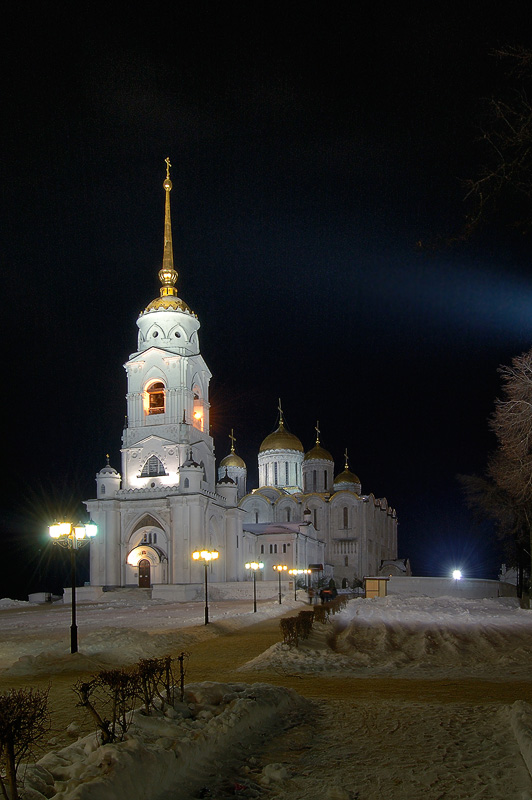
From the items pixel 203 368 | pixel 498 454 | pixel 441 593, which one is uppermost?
pixel 203 368

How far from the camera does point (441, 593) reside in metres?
46.4

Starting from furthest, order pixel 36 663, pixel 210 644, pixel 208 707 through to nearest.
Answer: pixel 210 644 → pixel 36 663 → pixel 208 707

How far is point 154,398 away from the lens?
5462 centimetres

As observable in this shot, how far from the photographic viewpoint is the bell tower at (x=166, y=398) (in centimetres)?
5175

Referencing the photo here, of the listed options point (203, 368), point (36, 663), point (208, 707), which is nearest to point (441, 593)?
point (203, 368)

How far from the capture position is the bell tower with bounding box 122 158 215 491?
5175cm

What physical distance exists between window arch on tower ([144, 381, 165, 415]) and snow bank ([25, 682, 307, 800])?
45.5 meters

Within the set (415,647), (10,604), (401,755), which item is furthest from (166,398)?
(401,755)

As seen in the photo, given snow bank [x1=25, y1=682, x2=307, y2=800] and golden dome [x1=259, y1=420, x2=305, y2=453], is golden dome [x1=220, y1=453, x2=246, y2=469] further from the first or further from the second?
snow bank [x1=25, y1=682, x2=307, y2=800]

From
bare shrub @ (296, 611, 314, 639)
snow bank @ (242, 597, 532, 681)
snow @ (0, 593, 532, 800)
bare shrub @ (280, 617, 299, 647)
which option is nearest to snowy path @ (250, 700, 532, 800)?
snow @ (0, 593, 532, 800)

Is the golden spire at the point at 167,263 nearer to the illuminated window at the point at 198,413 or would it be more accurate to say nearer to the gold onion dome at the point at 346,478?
the illuminated window at the point at 198,413

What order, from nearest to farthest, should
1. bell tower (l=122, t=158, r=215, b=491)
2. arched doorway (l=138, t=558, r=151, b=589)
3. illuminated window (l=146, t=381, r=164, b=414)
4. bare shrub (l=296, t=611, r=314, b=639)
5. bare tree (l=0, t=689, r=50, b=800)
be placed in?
bare tree (l=0, t=689, r=50, b=800)
bare shrub (l=296, t=611, r=314, b=639)
arched doorway (l=138, t=558, r=151, b=589)
bell tower (l=122, t=158, r=215, b=491)
illuminated window (l=146, t=381, r=164, b=414)

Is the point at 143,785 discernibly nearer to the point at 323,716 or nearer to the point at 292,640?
the point at 323,716

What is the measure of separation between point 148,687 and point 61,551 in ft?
201
